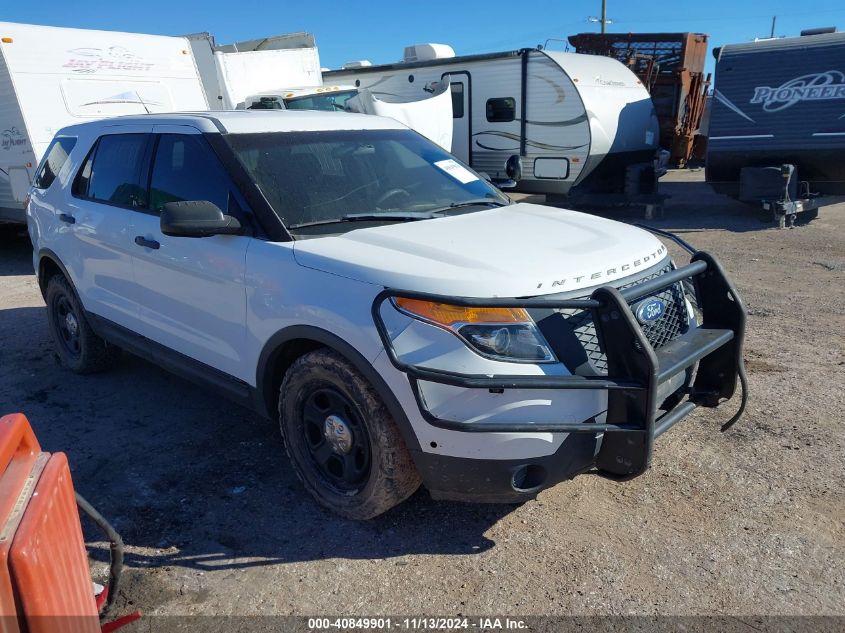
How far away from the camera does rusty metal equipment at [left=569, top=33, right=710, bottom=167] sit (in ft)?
52.3

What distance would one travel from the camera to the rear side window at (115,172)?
434 cm

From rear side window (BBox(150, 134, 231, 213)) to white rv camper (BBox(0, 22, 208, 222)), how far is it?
6.17 m

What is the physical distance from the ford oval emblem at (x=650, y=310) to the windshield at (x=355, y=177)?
1267 millimetres

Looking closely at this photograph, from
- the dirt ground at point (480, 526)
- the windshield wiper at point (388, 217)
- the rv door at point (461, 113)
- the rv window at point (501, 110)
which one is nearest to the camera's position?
the dirt ground at point (480, 526)

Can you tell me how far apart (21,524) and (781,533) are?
3.02m

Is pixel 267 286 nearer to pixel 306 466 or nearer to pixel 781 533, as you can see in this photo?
pixel 306 466

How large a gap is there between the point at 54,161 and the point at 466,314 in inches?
165

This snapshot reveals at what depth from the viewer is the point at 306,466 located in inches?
136

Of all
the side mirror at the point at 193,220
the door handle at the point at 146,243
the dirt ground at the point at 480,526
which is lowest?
the dirt ground at the point at 480,526

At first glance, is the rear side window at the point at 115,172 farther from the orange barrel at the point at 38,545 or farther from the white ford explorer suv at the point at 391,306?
the orange barrel at the point at 38,545

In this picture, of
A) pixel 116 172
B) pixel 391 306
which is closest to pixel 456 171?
pixel 391 306

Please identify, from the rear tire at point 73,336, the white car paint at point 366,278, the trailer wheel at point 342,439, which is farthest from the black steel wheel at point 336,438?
the rear tire at point 73,336

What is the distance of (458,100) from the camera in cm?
1358

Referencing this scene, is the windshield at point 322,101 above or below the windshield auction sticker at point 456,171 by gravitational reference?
below
